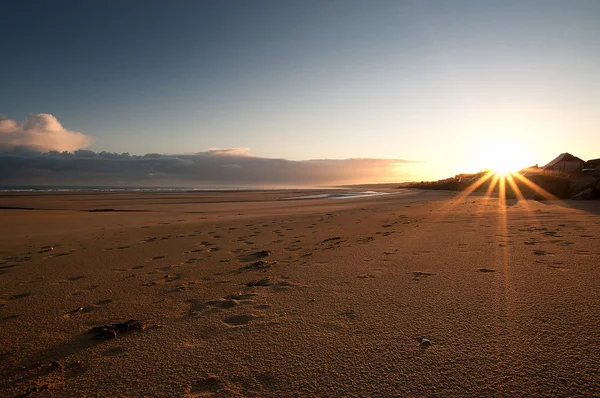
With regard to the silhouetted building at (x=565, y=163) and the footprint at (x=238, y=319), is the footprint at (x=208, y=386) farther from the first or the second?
the silhouetted building at (x=565, y=163)

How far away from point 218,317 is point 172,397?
43.9 inches

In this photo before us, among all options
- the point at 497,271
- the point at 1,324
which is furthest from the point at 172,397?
the point at 497,271

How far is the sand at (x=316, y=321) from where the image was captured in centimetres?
197

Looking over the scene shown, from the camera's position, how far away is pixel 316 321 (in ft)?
9.21

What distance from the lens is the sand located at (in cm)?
197

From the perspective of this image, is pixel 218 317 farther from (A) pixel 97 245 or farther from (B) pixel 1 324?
(A) pixel 97 245

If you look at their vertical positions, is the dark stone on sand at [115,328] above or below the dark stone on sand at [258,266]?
below

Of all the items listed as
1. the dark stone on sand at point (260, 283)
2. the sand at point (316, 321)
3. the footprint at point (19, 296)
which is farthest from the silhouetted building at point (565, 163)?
the footprint at point (19, 296)

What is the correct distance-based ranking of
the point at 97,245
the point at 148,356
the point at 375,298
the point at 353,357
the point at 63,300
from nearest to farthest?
1. the point at 353,357
2. the point at 148,356
3. the point at 375,298
4. the point at 63,300
5. the point at 97,245

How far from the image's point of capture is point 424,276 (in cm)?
390

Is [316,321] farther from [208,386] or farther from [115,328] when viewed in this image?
[115,328]

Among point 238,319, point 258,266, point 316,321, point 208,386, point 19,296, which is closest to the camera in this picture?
point 208,386

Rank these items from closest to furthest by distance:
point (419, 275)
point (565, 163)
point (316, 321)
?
point (316, 321), point (419, 275), point (565, 163)

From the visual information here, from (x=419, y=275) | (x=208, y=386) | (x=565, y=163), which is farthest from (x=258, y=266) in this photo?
(x=565, y=163)
